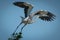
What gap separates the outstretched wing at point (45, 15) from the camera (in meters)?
2.63

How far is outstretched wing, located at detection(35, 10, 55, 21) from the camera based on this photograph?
263 cm

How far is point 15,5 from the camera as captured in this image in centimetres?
266

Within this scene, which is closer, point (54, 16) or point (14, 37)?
point (14, 37)

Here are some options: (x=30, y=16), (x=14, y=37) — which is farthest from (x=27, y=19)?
(x=14, y=37)

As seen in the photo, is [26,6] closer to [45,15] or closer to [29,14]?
[29,14]

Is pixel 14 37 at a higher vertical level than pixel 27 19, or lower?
lower

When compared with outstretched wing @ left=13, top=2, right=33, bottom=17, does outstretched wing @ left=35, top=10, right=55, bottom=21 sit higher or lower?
lower

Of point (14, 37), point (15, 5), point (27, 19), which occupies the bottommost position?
point (14, 37)

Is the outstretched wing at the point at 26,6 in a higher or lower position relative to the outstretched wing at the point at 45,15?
higher

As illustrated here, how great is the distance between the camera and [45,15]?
8.86 ft

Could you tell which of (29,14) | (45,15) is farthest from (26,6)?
(45,15)

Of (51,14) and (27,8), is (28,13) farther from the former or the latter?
(51,14)

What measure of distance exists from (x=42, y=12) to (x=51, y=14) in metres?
0.14

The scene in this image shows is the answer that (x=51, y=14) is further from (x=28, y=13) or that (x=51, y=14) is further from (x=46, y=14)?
(x=28, y=13)
